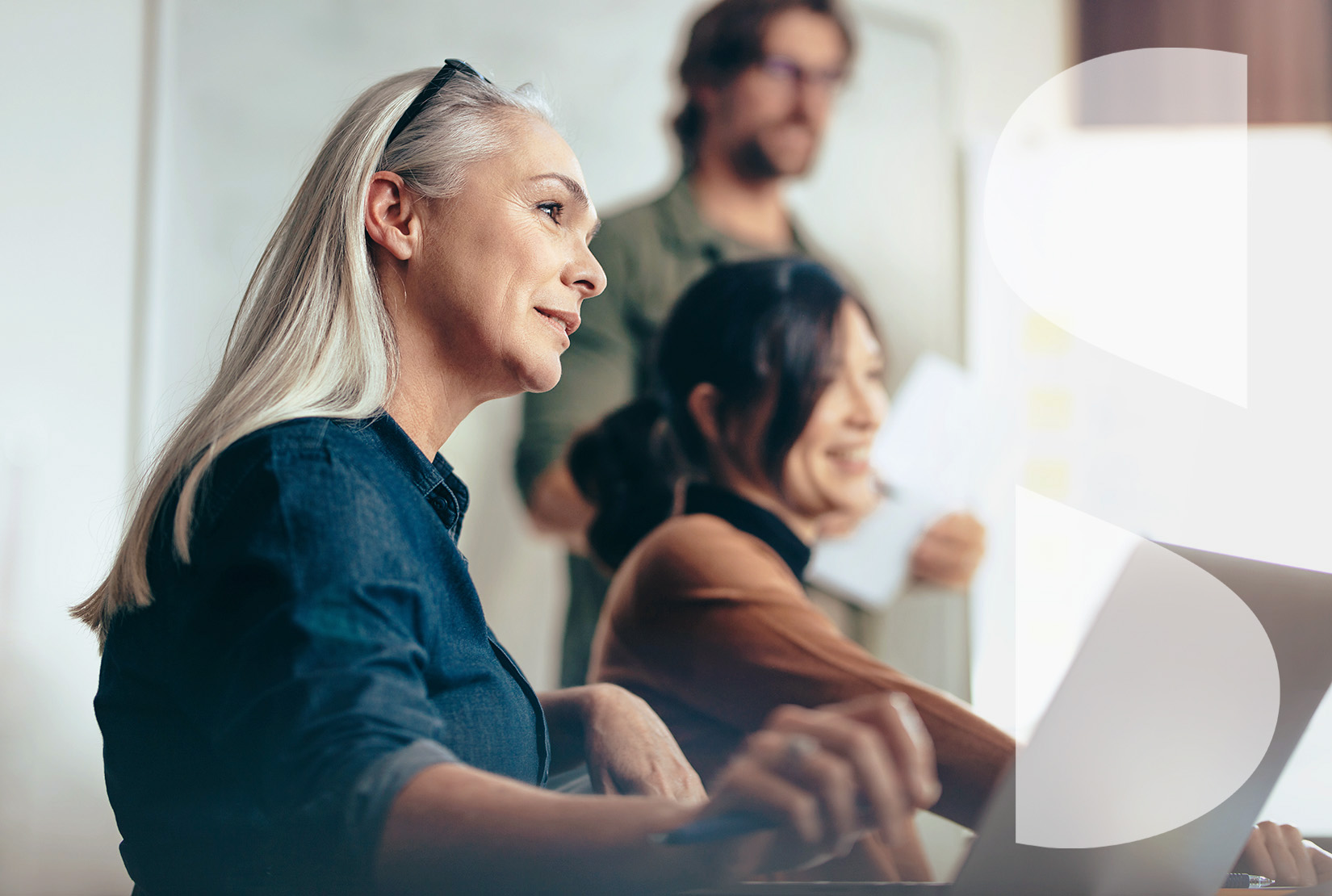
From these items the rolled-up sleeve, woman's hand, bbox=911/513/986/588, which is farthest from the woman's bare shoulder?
the rolled-up sleeve

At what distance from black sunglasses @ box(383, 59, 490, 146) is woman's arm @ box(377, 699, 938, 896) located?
47cm

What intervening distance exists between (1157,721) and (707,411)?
873 mm

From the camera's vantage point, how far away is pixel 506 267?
681mm

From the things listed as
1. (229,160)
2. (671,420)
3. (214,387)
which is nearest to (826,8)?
(671,420)

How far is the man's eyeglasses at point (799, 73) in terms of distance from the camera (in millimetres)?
1512

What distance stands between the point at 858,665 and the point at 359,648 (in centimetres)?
111

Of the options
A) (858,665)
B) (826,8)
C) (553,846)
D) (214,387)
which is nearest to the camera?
(553,846)

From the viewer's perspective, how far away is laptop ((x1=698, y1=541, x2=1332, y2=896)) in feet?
2.11

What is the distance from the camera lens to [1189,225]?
5.08 ft

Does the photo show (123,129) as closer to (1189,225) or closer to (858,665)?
(858,665)

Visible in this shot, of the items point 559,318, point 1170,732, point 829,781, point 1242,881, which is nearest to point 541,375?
point 559,318

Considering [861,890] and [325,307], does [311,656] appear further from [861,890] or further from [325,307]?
[861,890]

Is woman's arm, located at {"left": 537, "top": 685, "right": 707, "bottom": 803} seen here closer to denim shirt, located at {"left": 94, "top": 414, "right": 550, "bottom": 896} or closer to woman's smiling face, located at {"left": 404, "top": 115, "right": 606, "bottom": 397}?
denim shirt, located at {"left": 94, "top": 414, "right": 550, "bottom": 896}

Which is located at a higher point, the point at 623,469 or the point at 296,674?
the point at 296,674
